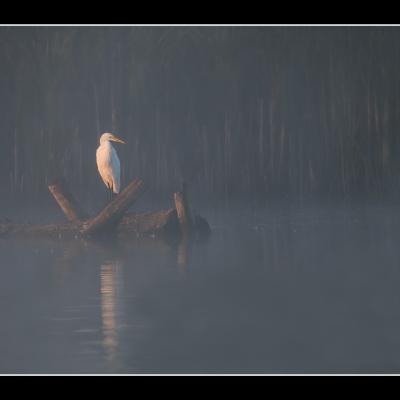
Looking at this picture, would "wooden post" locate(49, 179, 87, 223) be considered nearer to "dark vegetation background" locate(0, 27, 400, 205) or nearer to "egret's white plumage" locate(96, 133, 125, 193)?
"egret's white plumage" locate(96, 133, 125, 193)

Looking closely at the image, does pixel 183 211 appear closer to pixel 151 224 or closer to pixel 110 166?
pixel 151 224

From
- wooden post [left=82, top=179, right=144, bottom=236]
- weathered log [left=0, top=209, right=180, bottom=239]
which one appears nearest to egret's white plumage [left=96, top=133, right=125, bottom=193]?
weathered log [left=0, top=209, right=180, bottom=239]

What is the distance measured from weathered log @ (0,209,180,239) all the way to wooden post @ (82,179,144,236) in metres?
0.17

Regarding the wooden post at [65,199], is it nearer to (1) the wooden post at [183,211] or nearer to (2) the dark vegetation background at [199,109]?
(1) the wooden post at [183,211]

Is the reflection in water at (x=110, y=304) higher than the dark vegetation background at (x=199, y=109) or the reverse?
the reverse

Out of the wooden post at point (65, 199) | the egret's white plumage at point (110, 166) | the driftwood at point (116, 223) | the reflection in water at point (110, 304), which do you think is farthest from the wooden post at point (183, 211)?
the reflection in water at point (110, 304)

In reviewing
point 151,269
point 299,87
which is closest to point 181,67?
point 299,87

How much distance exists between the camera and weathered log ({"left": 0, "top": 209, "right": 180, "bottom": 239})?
1289 cm

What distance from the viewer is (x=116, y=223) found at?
1291 cm

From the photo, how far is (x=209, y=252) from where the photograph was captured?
11.4m

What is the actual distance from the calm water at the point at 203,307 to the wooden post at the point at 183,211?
0.52 m

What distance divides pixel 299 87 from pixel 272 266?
1149 centimetres

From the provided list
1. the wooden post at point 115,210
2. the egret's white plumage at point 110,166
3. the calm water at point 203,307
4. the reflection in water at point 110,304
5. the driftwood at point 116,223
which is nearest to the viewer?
the calm water at point 203,307

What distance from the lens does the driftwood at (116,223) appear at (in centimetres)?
1280
